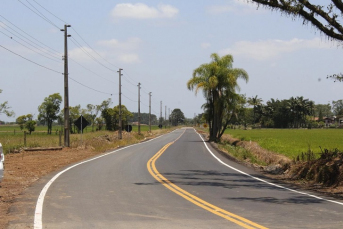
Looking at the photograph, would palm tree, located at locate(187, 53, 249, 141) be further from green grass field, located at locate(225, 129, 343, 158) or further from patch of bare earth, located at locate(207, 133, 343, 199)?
patch of bare earth, located at locate(207, 133, 343, 199)

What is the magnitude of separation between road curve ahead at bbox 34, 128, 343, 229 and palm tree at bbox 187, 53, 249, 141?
37365 millimetres

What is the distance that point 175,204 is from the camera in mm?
10609

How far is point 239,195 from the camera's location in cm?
1241

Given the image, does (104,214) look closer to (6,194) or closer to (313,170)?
(6,194)

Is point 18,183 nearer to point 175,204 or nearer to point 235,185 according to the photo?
point 175,204

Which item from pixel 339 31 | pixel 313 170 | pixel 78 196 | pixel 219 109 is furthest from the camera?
pixel 219 109

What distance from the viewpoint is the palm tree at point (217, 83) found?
5366 centimetres

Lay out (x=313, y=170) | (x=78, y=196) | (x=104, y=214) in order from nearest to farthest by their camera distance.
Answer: (x=104, y=214) → (x=78, y=196) → (x=313, y=170)

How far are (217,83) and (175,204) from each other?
4327cm

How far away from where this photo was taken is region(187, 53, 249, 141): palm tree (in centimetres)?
5366

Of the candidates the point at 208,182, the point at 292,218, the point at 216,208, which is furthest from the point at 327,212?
the point at 208,182

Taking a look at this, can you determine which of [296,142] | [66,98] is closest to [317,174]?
[66,98]

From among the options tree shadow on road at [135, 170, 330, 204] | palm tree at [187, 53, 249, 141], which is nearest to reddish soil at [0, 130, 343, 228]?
tree shadow on road at [135, 170, 330, 204]

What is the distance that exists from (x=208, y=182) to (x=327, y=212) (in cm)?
580
